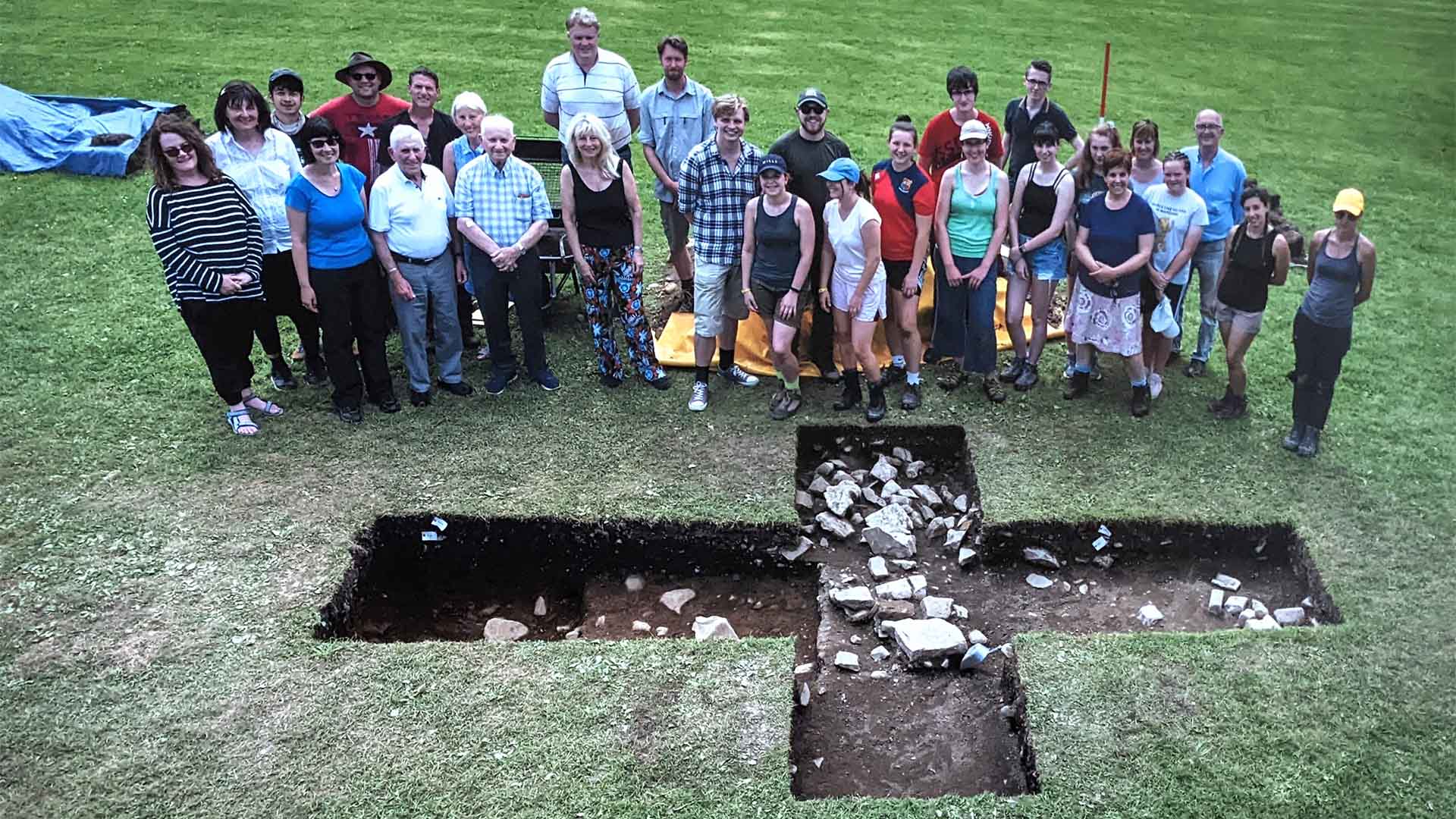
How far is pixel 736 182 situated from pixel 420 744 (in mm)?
4064

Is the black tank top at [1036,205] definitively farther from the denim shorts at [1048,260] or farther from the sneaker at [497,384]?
the sneaker at [497,384]

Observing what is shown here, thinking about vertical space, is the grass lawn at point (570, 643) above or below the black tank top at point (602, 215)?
below

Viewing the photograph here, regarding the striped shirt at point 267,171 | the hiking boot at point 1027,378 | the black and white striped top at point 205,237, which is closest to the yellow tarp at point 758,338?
the hiking boot at point 1027,378

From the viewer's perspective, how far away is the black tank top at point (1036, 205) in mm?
7625

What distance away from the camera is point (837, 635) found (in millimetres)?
6246

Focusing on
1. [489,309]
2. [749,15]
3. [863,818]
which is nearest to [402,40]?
[749,15]

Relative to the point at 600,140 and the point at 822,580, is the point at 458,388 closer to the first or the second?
the point at 600,140

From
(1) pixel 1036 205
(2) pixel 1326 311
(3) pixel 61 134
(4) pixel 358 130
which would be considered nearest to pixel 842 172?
(1) pixel 1036 205

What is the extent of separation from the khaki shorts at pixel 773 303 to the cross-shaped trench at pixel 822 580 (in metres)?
1.20

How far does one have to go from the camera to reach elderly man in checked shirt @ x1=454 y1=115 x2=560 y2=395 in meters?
7.52

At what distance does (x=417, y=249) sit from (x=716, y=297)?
1996 mm

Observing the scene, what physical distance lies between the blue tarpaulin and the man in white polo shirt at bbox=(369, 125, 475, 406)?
5.59m

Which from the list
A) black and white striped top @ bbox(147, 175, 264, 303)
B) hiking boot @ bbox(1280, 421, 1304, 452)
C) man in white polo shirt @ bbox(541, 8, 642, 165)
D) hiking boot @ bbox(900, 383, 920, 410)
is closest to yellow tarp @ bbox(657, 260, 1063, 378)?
hiking boot @ bbox(900, 383, 920, 410)

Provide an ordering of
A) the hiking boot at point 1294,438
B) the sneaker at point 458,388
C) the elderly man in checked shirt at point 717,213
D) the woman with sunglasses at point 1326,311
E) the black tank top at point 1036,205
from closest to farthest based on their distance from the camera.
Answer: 1. the woman with sunglasses at point 1326,311
2. the hiking boot at point 1294,438
3. the elderly man in checked shirt at point 717,213
4. the black tank top at point 1036,205
5. the sneaker at point 458,388
